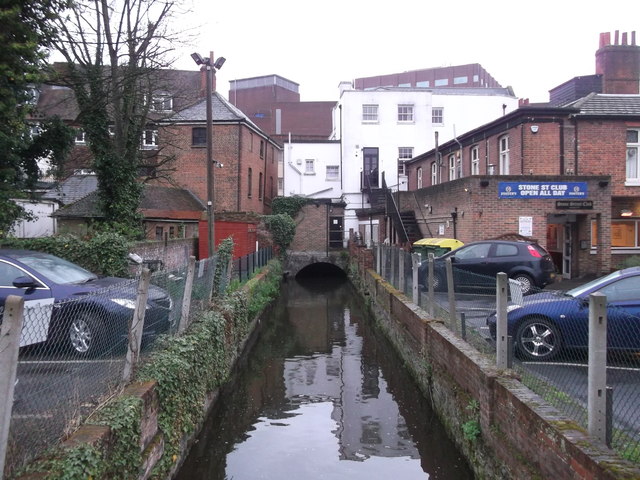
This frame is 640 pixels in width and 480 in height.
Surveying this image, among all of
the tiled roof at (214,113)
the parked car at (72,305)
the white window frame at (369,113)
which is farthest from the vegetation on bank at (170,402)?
the white window frame at (369,113)

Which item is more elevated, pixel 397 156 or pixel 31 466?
pixel 397 156

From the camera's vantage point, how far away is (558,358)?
20.2 feet

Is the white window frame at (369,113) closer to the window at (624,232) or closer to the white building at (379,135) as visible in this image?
the white building at (379,135)

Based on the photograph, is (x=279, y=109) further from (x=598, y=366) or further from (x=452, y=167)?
(x=598, y=366)

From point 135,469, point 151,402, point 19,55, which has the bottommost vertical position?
point 135,469

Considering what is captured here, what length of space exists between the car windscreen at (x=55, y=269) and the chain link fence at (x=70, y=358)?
7.96 feet

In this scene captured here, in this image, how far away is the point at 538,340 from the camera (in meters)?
6.77

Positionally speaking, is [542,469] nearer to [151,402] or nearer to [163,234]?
Result: [151,402]

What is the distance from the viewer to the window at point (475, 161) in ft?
79.8

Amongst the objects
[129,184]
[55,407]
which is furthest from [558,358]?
[129,184]

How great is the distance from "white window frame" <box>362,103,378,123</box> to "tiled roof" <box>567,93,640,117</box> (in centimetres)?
1875

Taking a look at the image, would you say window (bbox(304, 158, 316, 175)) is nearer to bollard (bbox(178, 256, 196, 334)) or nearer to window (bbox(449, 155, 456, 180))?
window (bbox(449, 155, 456, 180))

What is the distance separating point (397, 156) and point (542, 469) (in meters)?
35.4

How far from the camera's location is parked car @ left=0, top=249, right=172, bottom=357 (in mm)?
4344
